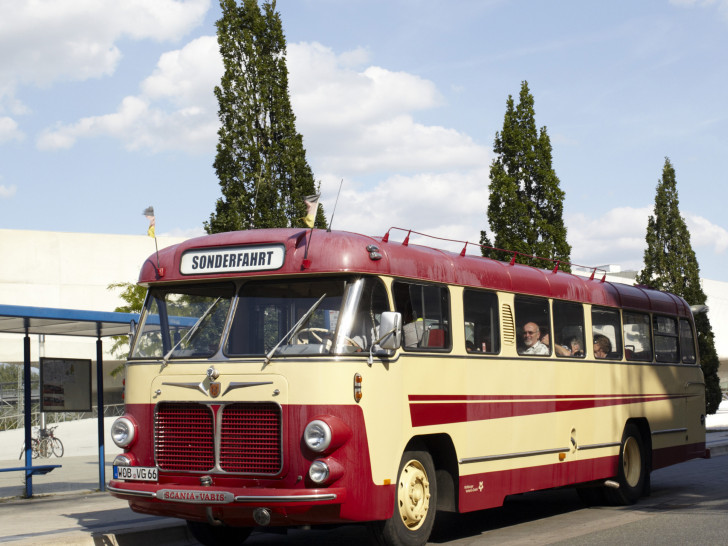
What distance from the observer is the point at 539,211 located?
28031mm

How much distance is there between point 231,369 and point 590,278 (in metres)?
6.86

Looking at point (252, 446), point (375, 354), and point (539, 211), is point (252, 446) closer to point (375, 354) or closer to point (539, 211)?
point (375, 354)

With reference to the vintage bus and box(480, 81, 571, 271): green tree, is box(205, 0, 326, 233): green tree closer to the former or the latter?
box(480, 81, 571, 271): green tree

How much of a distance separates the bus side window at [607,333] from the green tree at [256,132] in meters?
8.50

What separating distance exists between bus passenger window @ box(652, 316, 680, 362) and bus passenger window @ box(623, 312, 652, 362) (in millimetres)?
323

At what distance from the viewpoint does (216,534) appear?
10859mm

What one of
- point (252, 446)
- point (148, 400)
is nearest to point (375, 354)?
point (252, 446)

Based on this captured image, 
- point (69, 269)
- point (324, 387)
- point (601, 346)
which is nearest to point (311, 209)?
point (324, 387)

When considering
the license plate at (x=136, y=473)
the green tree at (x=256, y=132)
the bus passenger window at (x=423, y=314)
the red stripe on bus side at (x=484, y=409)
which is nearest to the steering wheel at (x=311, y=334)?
the bus passenger window at (x=423, y=314)

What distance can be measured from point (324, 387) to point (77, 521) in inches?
197

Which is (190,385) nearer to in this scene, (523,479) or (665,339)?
(523,479)

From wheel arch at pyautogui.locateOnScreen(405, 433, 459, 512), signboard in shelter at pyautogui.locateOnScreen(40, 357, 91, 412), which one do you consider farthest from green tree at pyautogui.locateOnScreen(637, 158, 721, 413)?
wheel arch at pyautogui.locateOnScreen(405, 433, 459, 512)

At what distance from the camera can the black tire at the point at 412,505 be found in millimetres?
9523

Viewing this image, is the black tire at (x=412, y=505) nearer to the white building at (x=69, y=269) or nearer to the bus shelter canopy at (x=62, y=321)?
the bus shelter canopy at (x=62, y=321)
